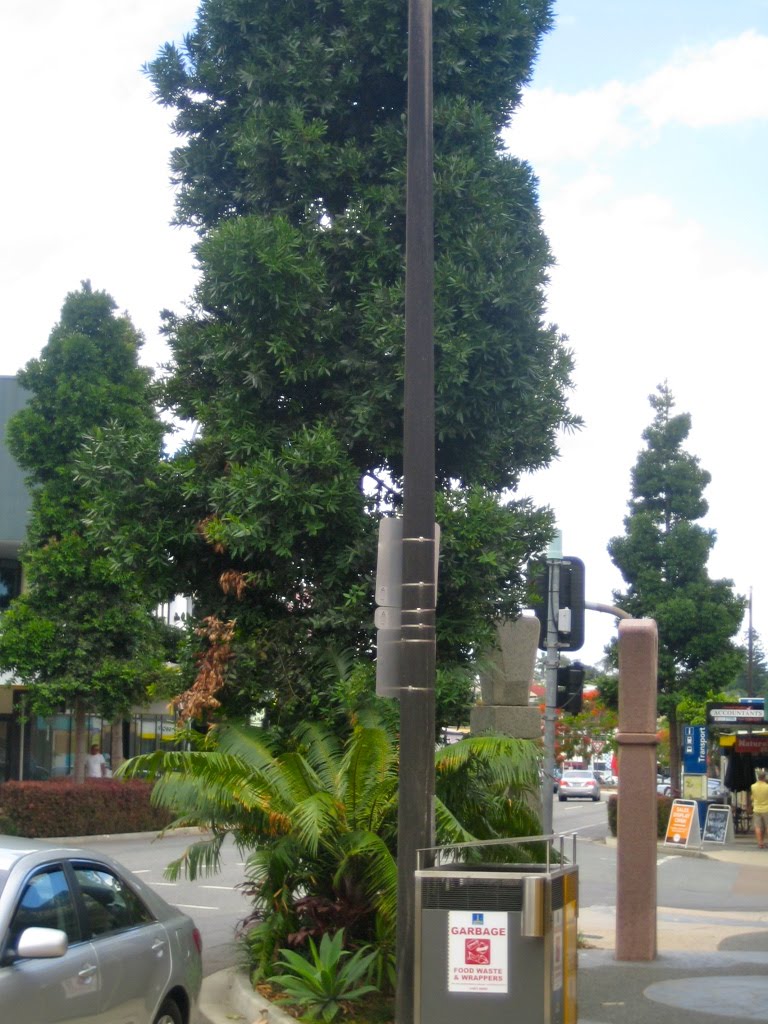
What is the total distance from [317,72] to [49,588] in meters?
18.7

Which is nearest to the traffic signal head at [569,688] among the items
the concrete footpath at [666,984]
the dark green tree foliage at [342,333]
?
the concrete footpath at [666,984]

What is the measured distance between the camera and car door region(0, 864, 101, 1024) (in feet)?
18.5

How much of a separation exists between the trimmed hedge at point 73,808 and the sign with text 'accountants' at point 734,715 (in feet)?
44.6

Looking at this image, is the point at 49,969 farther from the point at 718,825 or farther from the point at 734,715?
the point at 734,715

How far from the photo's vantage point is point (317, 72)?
11.8 m

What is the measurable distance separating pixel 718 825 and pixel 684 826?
8.82 feet

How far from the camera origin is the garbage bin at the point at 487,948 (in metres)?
7.33

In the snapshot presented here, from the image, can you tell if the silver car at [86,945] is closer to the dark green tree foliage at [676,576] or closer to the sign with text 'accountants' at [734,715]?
the sign with text 'accountants' at [734,715]

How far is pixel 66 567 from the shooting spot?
91.9 ft

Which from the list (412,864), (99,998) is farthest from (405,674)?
(99,998)

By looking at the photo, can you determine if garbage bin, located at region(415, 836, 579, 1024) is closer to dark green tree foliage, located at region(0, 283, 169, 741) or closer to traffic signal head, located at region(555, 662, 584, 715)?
traffic signal head, located at region(555, 662, 584, 715)

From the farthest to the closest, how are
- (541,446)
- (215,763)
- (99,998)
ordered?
(541,446)
(215,763)
(99,998)

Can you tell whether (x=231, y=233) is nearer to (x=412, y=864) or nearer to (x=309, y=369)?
A: (x=309, y=369)

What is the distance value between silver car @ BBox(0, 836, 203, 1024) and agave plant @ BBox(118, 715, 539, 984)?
76.3 inches
